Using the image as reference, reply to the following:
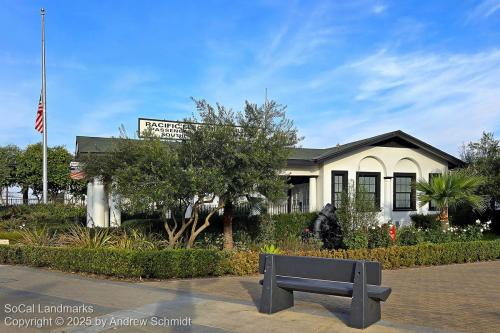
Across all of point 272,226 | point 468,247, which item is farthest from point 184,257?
point 468,247

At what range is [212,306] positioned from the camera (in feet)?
25.7

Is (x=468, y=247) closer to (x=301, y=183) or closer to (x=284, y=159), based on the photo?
(x=284, y=159)

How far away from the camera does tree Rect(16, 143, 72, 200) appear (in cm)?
3891

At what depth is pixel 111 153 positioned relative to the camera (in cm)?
1459

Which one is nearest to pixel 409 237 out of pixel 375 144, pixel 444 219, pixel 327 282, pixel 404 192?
pixel 444 219

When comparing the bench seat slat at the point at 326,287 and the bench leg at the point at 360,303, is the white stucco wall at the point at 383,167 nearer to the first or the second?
the bench seat slat at the point at 326,287

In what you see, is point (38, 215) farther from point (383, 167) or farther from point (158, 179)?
point (383, 167)

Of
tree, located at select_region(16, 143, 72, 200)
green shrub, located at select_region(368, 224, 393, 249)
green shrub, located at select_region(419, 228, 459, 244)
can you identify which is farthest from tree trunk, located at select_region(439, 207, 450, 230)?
tree, located at select_region(16, 143, 72, 200)

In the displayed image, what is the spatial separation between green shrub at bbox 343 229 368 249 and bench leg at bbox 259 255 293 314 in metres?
7.24

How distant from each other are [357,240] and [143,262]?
648cm

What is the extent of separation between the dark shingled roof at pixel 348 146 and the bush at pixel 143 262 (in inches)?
377

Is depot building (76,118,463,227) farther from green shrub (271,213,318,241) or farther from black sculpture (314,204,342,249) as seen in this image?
black sculpture (314,204,342,249)

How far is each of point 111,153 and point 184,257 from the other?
16.1 feet

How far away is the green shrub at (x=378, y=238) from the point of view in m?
14.8
